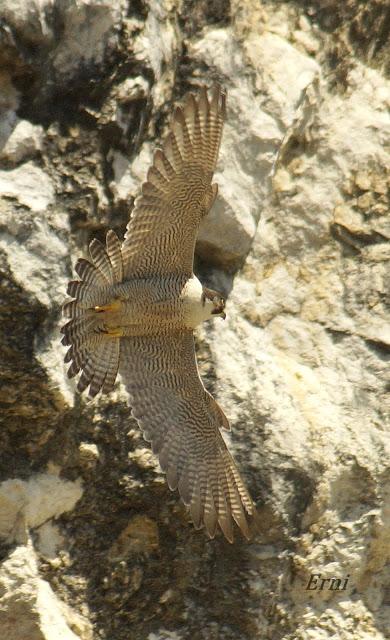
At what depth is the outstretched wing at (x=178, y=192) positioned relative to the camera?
16.7 feet

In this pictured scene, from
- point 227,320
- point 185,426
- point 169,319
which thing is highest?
point 227,320

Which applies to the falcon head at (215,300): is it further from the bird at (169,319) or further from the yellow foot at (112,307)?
the yellow foot at (112,307)

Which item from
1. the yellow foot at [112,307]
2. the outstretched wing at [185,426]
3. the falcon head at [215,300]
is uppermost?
the falcon head at [215,300]

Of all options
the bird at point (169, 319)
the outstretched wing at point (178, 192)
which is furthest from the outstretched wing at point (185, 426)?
the outstretched wing at point (178, 192)

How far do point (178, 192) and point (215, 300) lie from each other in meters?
0.55

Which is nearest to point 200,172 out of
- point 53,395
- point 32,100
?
point 32,100

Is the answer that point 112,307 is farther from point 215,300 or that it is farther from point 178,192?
point 178,192

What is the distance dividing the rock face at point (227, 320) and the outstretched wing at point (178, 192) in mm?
263

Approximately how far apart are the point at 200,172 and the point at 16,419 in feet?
4.40

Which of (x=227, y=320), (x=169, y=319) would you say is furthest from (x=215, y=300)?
(x=227, y=320)

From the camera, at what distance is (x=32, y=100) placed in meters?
5.26

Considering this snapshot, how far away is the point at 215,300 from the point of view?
5.42m

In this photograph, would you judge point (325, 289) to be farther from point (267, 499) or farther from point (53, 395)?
point (53, 395)

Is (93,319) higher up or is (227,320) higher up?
(227,320)
